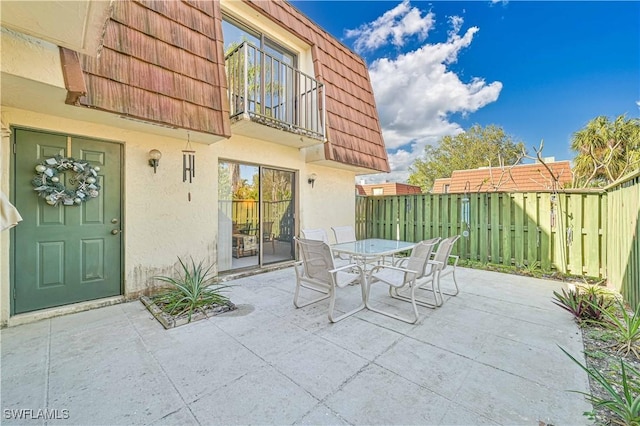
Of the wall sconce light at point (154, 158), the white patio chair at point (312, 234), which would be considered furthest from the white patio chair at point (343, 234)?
the wall sconce light at point (154, 158)

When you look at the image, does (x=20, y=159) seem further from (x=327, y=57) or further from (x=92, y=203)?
(x=327, y=57)

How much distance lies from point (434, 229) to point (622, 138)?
13295 mm

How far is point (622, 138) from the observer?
12578 millimetres

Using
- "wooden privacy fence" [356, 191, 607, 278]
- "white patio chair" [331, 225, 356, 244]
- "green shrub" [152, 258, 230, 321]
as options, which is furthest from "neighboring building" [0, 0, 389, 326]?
"wooden privacy fence" [356, 191, 607, 278]

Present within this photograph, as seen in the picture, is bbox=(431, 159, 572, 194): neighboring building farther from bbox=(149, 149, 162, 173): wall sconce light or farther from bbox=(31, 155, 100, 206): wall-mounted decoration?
bbox=(31, 155, 100, 206): wall-mounted decoration

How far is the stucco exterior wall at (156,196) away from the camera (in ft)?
10.8

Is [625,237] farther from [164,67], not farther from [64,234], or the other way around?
[64,234]

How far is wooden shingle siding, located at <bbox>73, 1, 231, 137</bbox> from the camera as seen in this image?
3258 millimetres

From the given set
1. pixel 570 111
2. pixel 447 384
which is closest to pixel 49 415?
pixel 447 384

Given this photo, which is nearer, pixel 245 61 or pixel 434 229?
pixel 245 61

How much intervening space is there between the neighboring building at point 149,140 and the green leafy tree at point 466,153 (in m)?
20.0

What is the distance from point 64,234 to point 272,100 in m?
4.20

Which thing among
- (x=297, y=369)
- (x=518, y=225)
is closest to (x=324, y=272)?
(x=297, y=369)

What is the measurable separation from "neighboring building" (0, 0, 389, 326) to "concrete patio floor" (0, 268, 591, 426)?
32.6 inches
